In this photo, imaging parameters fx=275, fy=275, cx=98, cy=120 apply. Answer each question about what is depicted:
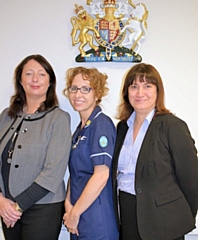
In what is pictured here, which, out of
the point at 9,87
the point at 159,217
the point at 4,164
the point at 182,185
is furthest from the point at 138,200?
the point at 9,87

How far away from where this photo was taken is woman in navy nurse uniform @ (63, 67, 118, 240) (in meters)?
1.38

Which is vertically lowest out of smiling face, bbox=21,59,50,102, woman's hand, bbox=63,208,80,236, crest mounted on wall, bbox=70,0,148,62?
woman's hand, bbox=63,208,80,236

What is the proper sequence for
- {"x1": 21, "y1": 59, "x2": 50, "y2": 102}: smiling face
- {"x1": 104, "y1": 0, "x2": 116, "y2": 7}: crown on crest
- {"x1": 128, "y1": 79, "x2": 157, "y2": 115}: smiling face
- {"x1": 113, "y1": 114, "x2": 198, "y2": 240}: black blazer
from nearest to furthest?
1. {"x1": 113, "y1": 114, "x2": 198, "y2": 240}: black blazer
2. {"x1": 128, "y1": 79, "x2": 157, "y2": 115}: smiling face
3. {"x1": 21, "y1": 59, "x2": 50, "y2": 102}: smiling face
4. {"x1": 104, "y1": 0, "x2": 116, "y2": 7}: crown on crest

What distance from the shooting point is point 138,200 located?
52.4 inches

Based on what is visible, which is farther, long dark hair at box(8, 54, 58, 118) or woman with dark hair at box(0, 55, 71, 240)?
long dark hair at box(8, 54, 58, 118)

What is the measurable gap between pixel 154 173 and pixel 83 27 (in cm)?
114

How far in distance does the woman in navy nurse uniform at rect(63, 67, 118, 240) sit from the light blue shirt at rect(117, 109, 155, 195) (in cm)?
8

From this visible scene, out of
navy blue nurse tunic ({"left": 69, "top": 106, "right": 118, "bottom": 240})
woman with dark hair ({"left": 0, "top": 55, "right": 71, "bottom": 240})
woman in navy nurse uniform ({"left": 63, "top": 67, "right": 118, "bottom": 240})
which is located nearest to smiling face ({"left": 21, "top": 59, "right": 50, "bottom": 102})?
woman with dark hair ({"left": 0, "top": 55, "right": 71, "bottom": 240})

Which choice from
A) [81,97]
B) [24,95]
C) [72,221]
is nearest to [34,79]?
[24,95]

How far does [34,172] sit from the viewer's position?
1.43 metres

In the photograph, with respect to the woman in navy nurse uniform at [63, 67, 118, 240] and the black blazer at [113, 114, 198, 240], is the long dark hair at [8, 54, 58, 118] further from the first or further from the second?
the black blazer at [113, 114, 198, 240]

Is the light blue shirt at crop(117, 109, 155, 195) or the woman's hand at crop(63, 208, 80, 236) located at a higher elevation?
the light blue shirt at crop(117, 109, 155, 195)

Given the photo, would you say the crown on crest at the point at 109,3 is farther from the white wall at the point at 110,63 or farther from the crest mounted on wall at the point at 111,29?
the white wall at the point at 110,63

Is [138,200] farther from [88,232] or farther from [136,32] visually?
[136,32]
